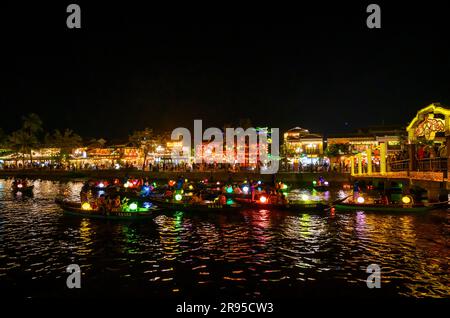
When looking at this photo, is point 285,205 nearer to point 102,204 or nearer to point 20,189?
point 102,204

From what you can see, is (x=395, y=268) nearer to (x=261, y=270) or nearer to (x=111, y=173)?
(x=261, y=270)

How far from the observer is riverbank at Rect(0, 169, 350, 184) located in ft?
185

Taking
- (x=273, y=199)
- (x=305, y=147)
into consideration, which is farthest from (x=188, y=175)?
(x=273, y=199)

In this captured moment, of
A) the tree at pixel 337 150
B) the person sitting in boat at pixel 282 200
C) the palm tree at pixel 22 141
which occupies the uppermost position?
the palm tree at pixel 22 141

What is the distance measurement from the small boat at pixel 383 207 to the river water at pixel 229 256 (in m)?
0.80

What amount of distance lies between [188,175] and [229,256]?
4573 centimetres

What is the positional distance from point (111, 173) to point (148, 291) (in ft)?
200

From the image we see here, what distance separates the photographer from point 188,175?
2393 inches

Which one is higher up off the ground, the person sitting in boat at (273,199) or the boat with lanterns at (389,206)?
the person sitting in boat at (273,199)

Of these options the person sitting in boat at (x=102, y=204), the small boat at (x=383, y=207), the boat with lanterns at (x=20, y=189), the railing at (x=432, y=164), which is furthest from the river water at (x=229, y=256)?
the boat with lanterns at (x=20, y=189)

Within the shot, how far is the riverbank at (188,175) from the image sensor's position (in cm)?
5638

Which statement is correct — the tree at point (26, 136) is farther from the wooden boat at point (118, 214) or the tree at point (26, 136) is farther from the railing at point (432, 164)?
the railing at point (432, 164)

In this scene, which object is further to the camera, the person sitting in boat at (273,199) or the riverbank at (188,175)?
the riverbank at (188,175)
